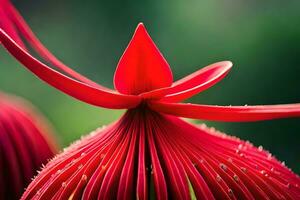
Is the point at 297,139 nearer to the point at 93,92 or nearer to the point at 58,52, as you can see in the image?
the point at 58,52

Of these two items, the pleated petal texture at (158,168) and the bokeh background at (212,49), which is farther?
the bokeh background at (212,49)

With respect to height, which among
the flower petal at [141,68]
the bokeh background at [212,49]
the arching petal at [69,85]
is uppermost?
the bokeh background at [212,49]

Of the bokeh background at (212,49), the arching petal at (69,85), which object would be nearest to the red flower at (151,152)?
the arching petal at (69,85)

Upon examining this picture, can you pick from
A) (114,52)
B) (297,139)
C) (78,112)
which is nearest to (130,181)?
(78,112)

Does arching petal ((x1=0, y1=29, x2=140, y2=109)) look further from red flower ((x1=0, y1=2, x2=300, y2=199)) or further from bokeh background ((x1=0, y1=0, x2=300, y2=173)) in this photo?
bokeh background ((x1=0, y1=0, x2=300, y2=173))

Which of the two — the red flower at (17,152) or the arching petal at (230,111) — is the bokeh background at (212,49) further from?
the arching petal at (230,111)

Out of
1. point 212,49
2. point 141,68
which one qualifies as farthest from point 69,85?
point 212,49
